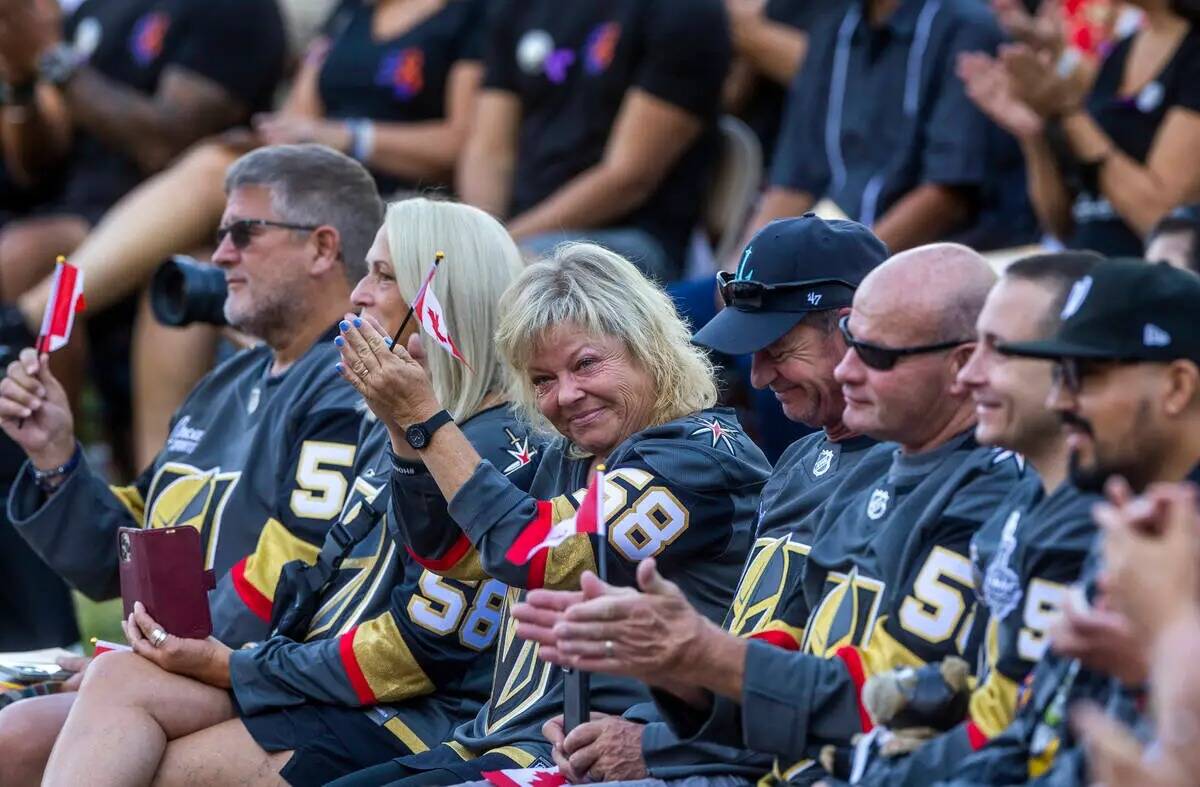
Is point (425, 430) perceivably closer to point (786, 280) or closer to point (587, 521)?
point (587, 521)

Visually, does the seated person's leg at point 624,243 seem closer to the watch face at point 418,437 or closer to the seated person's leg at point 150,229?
the seated person's leg at point 150,229

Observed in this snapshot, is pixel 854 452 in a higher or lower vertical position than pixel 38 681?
higher

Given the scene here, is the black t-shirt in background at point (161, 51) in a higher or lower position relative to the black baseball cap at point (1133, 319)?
lower

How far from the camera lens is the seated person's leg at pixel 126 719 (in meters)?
3.96

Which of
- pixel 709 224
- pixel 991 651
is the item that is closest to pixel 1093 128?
pixel 709 224

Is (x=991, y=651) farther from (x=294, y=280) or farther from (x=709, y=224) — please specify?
(x=709, y=224)

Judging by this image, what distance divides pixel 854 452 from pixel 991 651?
2.75ft

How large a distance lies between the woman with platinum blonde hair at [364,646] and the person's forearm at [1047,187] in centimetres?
207

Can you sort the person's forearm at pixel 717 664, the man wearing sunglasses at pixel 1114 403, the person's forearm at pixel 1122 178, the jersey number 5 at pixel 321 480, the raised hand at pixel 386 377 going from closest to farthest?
the man wearing sunglasses at pixel 1114 403
the person's forearm at pixel 717 664
the raised hand at pixel 386 377
the jersey number 5 at pixel 321 480
the person's forearm at pixel 1122 178

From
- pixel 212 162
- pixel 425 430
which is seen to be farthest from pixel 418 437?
pixel 212 162

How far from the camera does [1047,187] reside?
5.87 meters

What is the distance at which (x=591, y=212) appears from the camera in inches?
263

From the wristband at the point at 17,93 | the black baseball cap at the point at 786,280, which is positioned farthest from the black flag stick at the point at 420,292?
the wristband at the point at 17,93

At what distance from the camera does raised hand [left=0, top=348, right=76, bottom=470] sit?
16.1 feet
